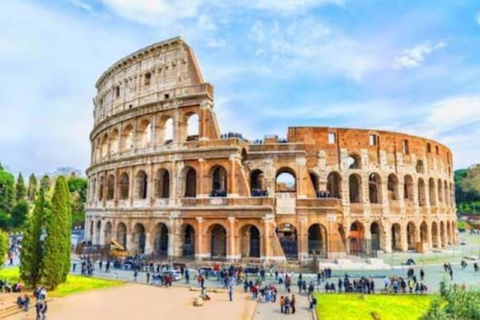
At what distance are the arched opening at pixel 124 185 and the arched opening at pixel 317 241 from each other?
18.3 m

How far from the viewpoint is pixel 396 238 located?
36.6 meters

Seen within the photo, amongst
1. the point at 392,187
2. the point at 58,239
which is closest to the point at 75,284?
the point at 58,239

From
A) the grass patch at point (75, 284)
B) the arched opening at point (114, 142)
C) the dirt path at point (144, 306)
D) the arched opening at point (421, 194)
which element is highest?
the arched opening at point (114, 142)

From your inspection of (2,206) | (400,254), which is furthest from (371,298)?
(2,206)

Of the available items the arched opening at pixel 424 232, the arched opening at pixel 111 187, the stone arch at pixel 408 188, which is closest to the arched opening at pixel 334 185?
the stone arch at pixel 408 188

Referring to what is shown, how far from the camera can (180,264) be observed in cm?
2752

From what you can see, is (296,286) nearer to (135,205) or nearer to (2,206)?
(135,205)

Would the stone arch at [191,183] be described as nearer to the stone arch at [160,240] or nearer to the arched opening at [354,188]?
the stone arch at [160,240]

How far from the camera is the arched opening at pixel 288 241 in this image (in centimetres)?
3075

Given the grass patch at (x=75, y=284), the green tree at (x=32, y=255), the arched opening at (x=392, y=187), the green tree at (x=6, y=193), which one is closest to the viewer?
the grass patch at (x=75, y=284)

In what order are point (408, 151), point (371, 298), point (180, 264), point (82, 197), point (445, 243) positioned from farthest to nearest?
point (82, 197), point (445, 243), point (408, 151), point (180, 264), point (371, 298)

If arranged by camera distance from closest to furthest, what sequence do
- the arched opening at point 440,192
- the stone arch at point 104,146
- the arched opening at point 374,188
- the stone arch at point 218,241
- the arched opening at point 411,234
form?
the stone arch at point 218,241 → the arched opening at point 374,188 → the arched opening at point 411,234 → the stone arch at point 104,146 → the arched opening at point 440,192

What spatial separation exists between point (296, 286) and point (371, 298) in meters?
4.73

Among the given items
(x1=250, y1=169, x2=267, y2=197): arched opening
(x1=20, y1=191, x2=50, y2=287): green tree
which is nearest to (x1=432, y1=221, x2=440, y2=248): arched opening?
(x1=250, y1=169, x2=267, y2=197): arched opening
